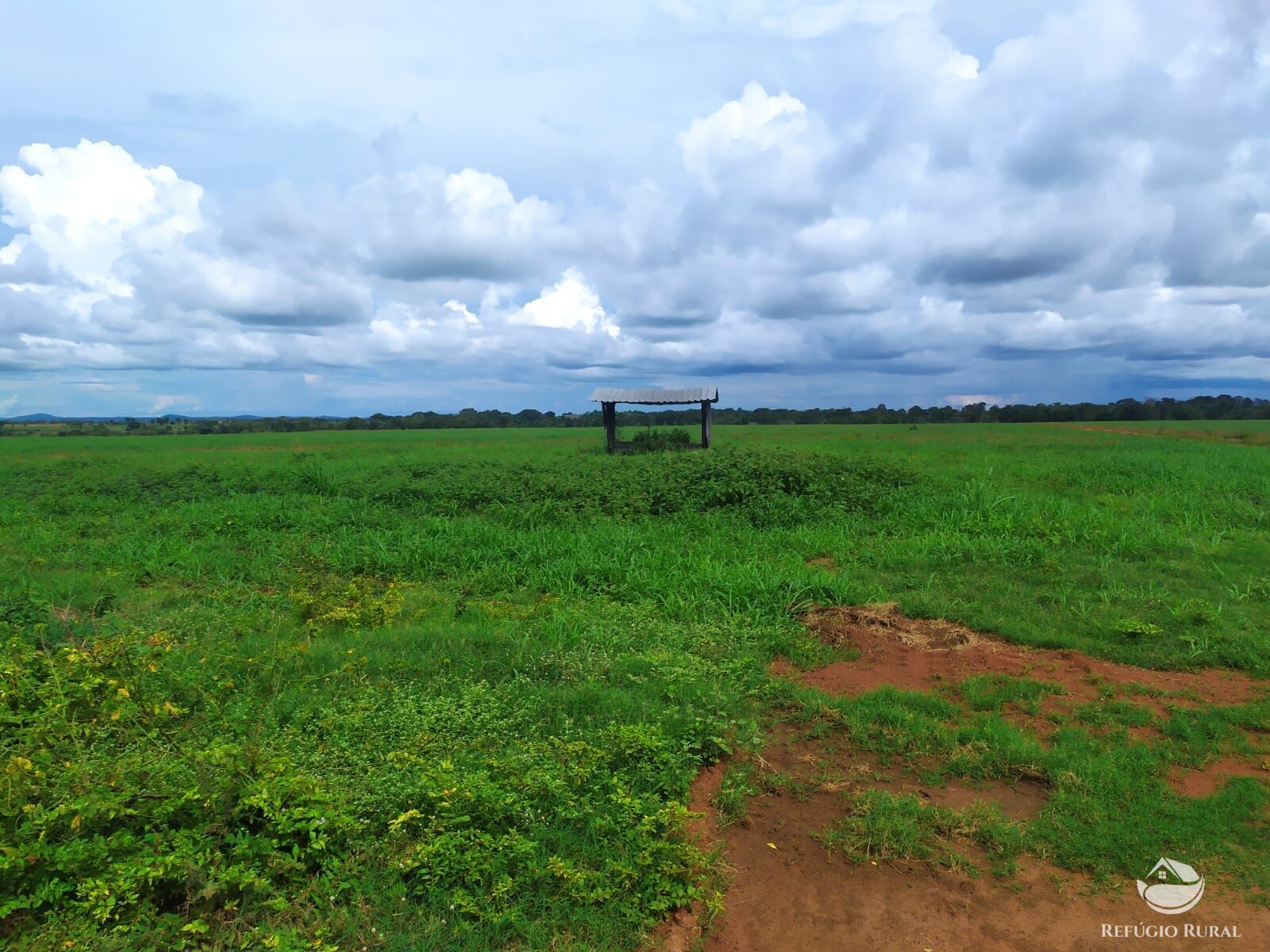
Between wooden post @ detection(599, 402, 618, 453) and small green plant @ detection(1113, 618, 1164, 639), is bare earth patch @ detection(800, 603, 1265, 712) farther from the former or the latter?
wooden post @ detection(599, 402, 618, 453)

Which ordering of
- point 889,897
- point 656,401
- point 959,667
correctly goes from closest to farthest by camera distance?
point 889,897 → point 959,667 → point 656,401

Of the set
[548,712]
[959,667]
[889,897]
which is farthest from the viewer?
[959,667]

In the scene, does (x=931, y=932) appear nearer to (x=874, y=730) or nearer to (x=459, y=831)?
(x=874, y=730)

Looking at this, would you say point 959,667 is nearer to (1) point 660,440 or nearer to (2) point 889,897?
(2) point 889,897

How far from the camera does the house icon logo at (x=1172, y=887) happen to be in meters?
3.18

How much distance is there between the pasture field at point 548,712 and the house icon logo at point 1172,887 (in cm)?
8

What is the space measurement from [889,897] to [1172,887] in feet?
4.03

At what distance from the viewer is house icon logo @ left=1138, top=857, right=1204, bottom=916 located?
318 centimetres

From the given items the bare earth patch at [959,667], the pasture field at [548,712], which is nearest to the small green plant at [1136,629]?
the pasture field at [548,712]

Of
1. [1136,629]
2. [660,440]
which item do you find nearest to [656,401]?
Answer: [660,440]

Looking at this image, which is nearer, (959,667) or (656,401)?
(959,667)

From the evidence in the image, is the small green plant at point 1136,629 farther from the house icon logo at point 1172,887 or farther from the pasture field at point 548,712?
the house icon logo at point 1172,887

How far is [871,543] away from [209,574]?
7.73 m

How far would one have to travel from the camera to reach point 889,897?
3.26 meters
